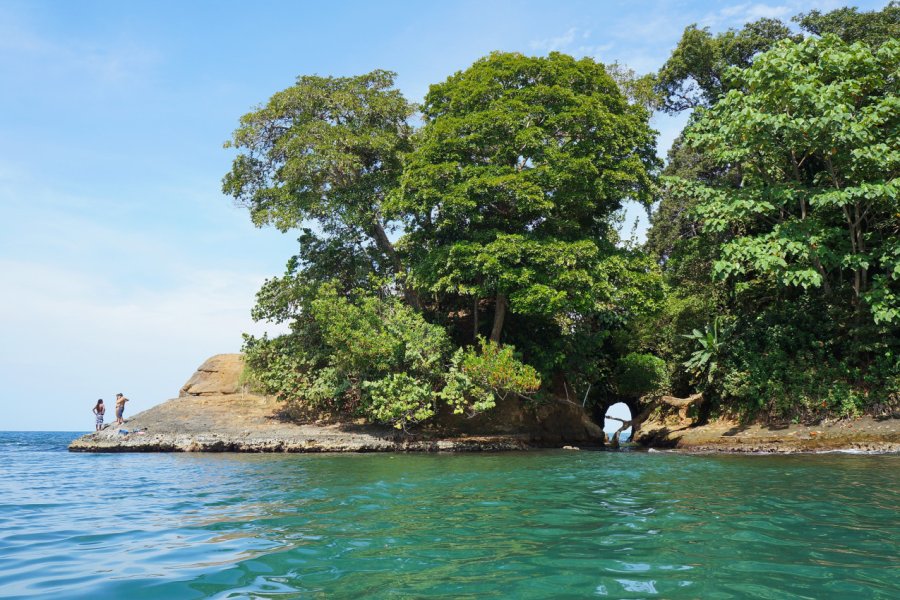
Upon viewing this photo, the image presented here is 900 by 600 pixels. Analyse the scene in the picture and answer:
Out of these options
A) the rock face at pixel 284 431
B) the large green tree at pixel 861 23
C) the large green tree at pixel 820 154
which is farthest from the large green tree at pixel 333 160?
the large green tree at pixel 861 23

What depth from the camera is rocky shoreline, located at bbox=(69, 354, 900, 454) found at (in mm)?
17766

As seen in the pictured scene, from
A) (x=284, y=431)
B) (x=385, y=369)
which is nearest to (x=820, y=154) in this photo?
(x=385, y=369)

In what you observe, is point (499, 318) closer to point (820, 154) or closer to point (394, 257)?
point (394, 257)

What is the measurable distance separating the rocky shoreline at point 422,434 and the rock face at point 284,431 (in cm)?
3

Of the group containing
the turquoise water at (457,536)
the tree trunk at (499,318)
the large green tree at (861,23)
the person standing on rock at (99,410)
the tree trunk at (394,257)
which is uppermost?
the large green tree at (861,23)

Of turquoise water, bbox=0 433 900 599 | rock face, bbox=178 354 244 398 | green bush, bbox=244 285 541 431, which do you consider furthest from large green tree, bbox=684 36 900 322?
rock face, bbox=178 354 244 398

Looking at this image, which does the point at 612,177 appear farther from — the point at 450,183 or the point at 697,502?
the point at 697,502

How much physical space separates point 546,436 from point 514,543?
60.7 ft

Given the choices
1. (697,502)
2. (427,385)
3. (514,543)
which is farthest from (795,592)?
(427,385)

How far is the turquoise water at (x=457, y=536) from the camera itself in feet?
13.6

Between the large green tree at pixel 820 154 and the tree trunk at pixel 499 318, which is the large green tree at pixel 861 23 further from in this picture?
the tree trunk at pixel 499 318

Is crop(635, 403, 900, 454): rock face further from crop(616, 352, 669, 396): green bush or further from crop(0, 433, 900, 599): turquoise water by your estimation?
crop(0, 433, 900, 599): turquoise water

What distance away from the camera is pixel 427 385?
19406 millimetres

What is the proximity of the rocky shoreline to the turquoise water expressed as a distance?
7498mm
